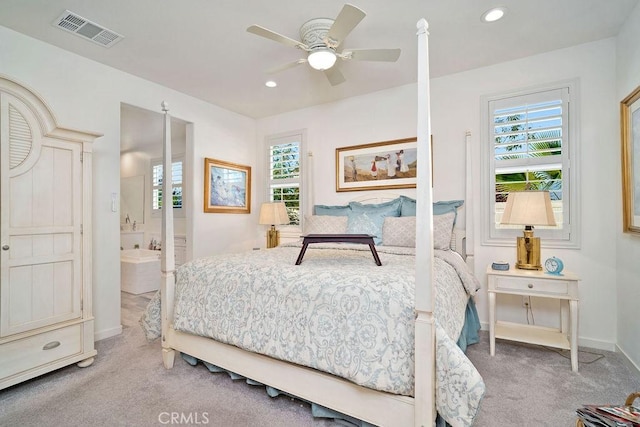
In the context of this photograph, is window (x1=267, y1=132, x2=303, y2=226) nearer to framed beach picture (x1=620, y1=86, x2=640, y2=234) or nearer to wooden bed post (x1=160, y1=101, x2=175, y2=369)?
wooden bed post (x1=160, y1=101, x2=175, y2=369)

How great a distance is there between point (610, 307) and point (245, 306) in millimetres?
3002

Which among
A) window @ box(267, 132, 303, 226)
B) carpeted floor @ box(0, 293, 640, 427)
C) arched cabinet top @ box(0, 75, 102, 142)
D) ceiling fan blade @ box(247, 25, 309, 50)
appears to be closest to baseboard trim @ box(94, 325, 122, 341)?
carpeted floor @ box(0, 293, 640, 427)

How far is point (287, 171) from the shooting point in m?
4.41

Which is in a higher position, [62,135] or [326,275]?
[62,135]

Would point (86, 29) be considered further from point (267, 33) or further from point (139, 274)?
point (139, 274)

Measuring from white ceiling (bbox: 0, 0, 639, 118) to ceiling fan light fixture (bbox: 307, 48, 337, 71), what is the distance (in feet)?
0.81

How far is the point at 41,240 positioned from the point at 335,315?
2.17m

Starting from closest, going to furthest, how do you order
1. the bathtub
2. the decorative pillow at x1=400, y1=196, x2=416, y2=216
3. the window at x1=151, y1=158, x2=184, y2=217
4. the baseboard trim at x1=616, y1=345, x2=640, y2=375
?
the baseboard trim at x1=616, y1=345, x2=640, y2=375 → the decorative pillow at x1=400, y1=196, x2=416, y2=216 → the bathtub → the window at x1=151, y1=158, x2=184, y2=217

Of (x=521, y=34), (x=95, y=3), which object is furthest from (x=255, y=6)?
(x=521, y=34)

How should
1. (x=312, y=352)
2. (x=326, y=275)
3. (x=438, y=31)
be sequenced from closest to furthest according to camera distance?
(x=312, y=352)
(x=326, y=275)
(x=438, y=31)

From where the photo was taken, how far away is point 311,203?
161 inches

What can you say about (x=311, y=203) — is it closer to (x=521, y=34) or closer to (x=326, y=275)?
(x=326, y=275)

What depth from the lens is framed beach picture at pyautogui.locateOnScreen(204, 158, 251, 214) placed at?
405cm

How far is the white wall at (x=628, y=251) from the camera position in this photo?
7.16 ft
